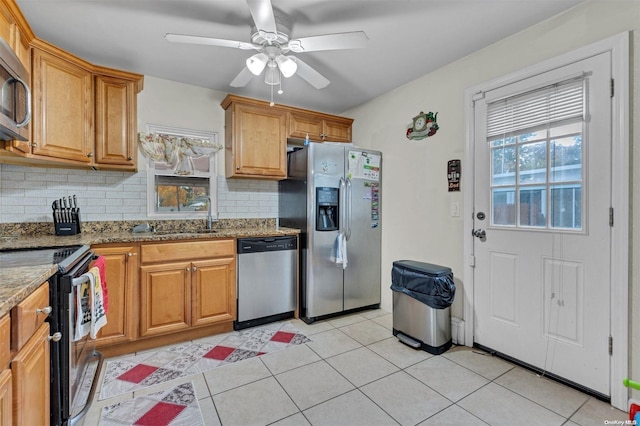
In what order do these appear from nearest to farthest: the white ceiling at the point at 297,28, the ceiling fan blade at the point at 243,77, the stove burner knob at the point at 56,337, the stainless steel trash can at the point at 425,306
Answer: the stove burner knob at the point at 56,337
the white ceiling at the point at 297,28
the ceiling fan blade at the point at 243,77
the stainless steel trash can at the point at 425,306

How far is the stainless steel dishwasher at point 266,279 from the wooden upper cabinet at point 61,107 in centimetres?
152

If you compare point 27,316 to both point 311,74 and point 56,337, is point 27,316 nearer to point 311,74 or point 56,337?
point 56,337

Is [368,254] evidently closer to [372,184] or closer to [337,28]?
[372,184]

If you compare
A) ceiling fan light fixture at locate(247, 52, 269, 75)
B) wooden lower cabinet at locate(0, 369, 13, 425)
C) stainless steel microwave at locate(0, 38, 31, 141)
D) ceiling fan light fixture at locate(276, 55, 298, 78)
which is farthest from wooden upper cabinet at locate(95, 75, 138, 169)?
wooden lower cabinet at locate(0, 369, 13, 425)

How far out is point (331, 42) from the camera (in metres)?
1.82

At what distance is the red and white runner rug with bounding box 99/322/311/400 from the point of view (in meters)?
2.01

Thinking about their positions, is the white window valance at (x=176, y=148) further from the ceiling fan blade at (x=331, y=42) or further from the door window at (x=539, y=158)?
the door window at (x=539, y=158)

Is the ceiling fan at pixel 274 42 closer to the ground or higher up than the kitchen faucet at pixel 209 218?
higher up

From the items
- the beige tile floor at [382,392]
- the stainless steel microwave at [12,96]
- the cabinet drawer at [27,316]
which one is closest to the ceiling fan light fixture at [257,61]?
the stainless steel microwave at [12,96]

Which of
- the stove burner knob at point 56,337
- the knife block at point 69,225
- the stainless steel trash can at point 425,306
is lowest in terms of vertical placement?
the stainless steel trash can at point 425,306

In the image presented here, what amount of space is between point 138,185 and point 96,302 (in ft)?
5.03

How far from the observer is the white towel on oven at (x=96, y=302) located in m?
1.66

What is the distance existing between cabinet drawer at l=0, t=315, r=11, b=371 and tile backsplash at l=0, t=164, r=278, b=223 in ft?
6.82

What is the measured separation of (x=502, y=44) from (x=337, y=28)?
1.30 m
